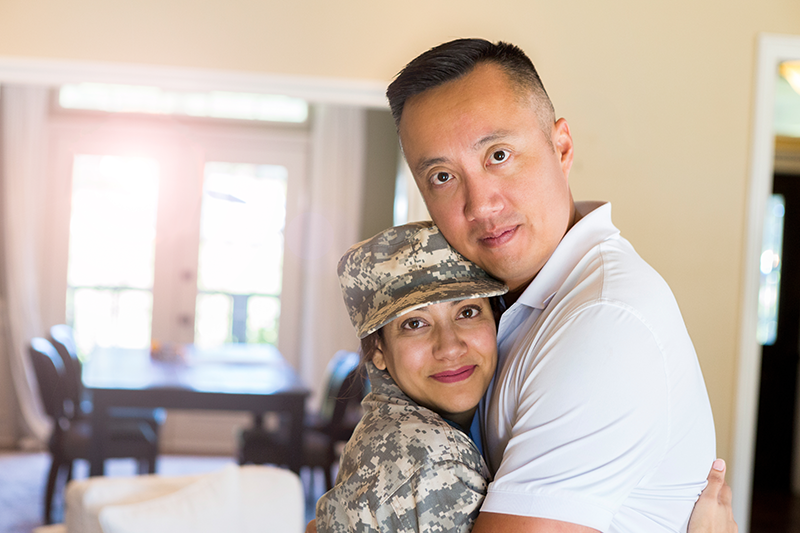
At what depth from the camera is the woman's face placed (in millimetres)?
1276

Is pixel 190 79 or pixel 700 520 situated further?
pixel 190 79

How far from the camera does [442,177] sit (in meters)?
1.30

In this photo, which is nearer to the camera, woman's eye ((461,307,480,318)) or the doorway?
woman's eye ((461,307,480,318))

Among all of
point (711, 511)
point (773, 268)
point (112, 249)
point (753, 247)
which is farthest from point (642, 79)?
point (112, 249)

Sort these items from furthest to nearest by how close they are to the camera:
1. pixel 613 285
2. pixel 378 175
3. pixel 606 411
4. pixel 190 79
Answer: pixel 378 175
pixel 190 79
pixel 613 285
pixel 606 411

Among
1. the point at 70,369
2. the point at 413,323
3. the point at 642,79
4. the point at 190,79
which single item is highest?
the point at 642,79

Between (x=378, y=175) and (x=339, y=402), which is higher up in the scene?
(x=378, y=175)

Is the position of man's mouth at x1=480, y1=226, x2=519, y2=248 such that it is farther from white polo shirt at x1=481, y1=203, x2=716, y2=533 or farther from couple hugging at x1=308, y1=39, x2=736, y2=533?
white polo shirt at x1=481, y1=203, x2=716, y2=533

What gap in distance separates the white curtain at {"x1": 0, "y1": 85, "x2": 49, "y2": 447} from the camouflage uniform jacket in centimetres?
608

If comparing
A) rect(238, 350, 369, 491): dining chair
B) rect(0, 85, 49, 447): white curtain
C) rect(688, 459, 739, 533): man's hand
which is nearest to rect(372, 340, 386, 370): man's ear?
rect(688, 459, 739, 533): man's hand

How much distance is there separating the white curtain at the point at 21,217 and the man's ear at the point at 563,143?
6159 mm

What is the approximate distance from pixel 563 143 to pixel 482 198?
275mm

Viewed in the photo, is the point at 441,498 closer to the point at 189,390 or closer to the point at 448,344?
the point at 448,344

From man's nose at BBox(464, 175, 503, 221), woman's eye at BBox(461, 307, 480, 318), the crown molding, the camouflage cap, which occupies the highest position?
the crown molding
